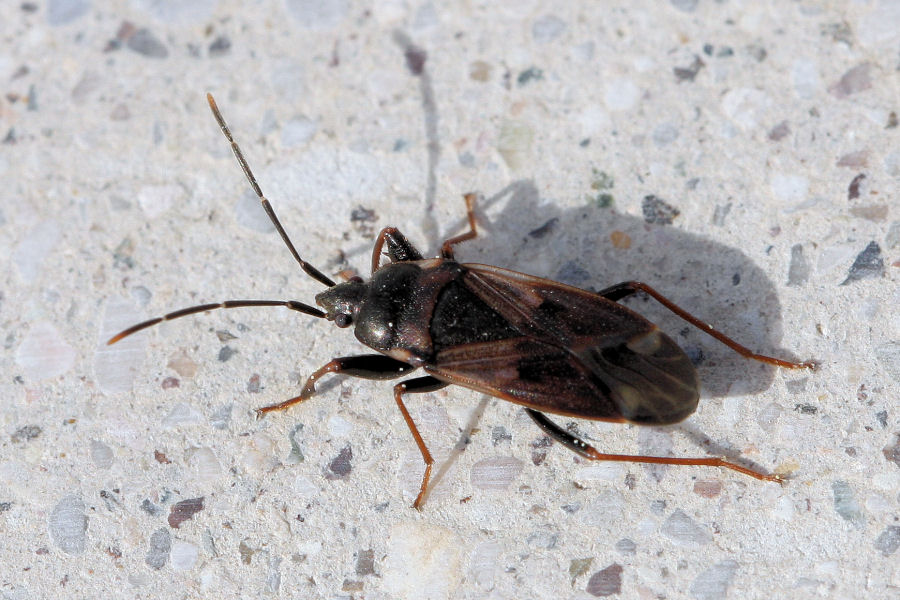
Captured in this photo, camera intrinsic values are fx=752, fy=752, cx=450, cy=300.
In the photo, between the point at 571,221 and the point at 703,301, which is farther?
the point at 571,221

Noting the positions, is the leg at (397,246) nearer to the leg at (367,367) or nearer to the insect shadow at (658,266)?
the insect shadow at (658,266)

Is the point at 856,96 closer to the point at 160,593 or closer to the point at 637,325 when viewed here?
the point at 637,325

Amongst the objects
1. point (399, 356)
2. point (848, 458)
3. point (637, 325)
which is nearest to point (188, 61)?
point (399, 356)

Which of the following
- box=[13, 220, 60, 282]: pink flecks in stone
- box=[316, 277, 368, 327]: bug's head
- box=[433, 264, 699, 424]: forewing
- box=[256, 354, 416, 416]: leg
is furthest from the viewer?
box=[13, 220, 60, 282]: pink flecks in stone

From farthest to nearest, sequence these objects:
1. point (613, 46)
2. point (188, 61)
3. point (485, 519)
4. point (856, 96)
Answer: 1. point (188, 61)
2. point (613, 46)
3. point (856, 96)
4. point (485, 519)

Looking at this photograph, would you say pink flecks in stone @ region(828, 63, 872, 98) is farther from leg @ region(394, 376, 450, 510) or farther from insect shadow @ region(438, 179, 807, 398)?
leg @ region(394, 376, 450, 510)

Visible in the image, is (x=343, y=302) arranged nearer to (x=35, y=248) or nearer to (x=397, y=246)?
(x=397, y=246)

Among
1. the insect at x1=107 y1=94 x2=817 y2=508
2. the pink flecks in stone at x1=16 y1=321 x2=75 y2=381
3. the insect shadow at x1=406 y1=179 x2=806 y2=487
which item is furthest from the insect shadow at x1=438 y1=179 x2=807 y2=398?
the pink flecks in stone at x1=16 y1=321 x2=75 y2=381
